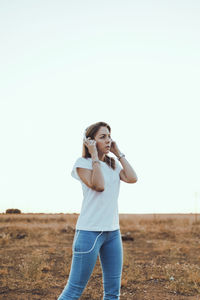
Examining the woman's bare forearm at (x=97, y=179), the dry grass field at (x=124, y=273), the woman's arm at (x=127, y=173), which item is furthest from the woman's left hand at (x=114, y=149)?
the dry grass field at (x=124, y=273)

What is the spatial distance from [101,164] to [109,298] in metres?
1.08

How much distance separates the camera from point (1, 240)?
12117 millimetres

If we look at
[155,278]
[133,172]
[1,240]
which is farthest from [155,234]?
[133,172]

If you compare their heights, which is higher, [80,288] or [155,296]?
[80,288]

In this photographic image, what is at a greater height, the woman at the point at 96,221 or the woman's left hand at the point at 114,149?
the woman's left hand at the point at 114,149

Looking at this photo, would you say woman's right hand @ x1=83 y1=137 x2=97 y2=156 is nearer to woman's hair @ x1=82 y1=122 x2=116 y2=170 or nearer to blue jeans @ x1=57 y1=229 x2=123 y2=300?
woman's hair @ x1=82 y1=122 x2=116 y2=170

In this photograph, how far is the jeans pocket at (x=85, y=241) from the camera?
95.8 inches

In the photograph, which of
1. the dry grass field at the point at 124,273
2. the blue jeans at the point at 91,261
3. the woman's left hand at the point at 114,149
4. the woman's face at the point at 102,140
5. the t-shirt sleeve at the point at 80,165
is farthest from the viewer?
the dry grass field at the point at 124,273

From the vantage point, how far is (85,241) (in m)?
2.44

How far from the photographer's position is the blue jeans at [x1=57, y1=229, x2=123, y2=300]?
2434 millimetres

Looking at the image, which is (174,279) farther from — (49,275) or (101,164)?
(101,164)

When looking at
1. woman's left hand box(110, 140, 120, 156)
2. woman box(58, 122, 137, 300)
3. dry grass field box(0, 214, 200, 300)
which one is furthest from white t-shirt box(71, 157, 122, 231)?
dry grass field box(0, 214, 200, 300)

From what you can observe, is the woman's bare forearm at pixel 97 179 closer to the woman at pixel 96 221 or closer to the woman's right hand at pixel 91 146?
the woman at pixel 96 221

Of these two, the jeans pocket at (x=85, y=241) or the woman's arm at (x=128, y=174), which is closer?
the jeans pocket at (x=85, y=241)
